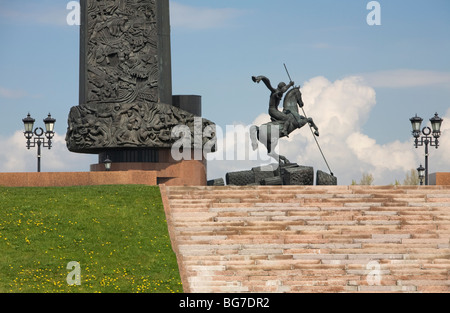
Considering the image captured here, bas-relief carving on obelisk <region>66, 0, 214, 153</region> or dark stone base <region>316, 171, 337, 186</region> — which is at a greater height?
bas-relief carving on obelisk <region>66, 0, 214, 153</region>

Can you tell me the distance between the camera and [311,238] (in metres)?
22.7

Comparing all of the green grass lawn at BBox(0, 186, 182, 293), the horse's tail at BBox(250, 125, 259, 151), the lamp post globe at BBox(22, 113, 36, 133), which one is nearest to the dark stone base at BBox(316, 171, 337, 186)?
the horse's tail at BBox(250, 125, 259, 151)

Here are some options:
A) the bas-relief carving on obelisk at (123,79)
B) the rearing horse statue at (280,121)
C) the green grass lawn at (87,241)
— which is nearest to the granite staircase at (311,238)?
the green grass lawn at (87,241)

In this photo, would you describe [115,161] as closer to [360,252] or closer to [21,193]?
[21,193]

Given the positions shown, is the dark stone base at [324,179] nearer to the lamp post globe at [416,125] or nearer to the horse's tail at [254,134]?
the horse's tail at [254,134]

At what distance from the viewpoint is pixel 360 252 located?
21922 millimetres

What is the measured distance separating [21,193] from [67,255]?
A: 6506mm

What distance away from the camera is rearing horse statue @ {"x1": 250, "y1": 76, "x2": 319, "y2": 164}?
1229 inches

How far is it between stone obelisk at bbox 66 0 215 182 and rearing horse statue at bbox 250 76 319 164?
6075 millimetres

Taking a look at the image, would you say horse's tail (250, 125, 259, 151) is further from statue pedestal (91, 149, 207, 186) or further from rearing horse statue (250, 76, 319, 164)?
statue pedestal (91, 149, 207, 186)

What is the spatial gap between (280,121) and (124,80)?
25.4ft

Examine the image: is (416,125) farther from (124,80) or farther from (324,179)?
(124,80)
